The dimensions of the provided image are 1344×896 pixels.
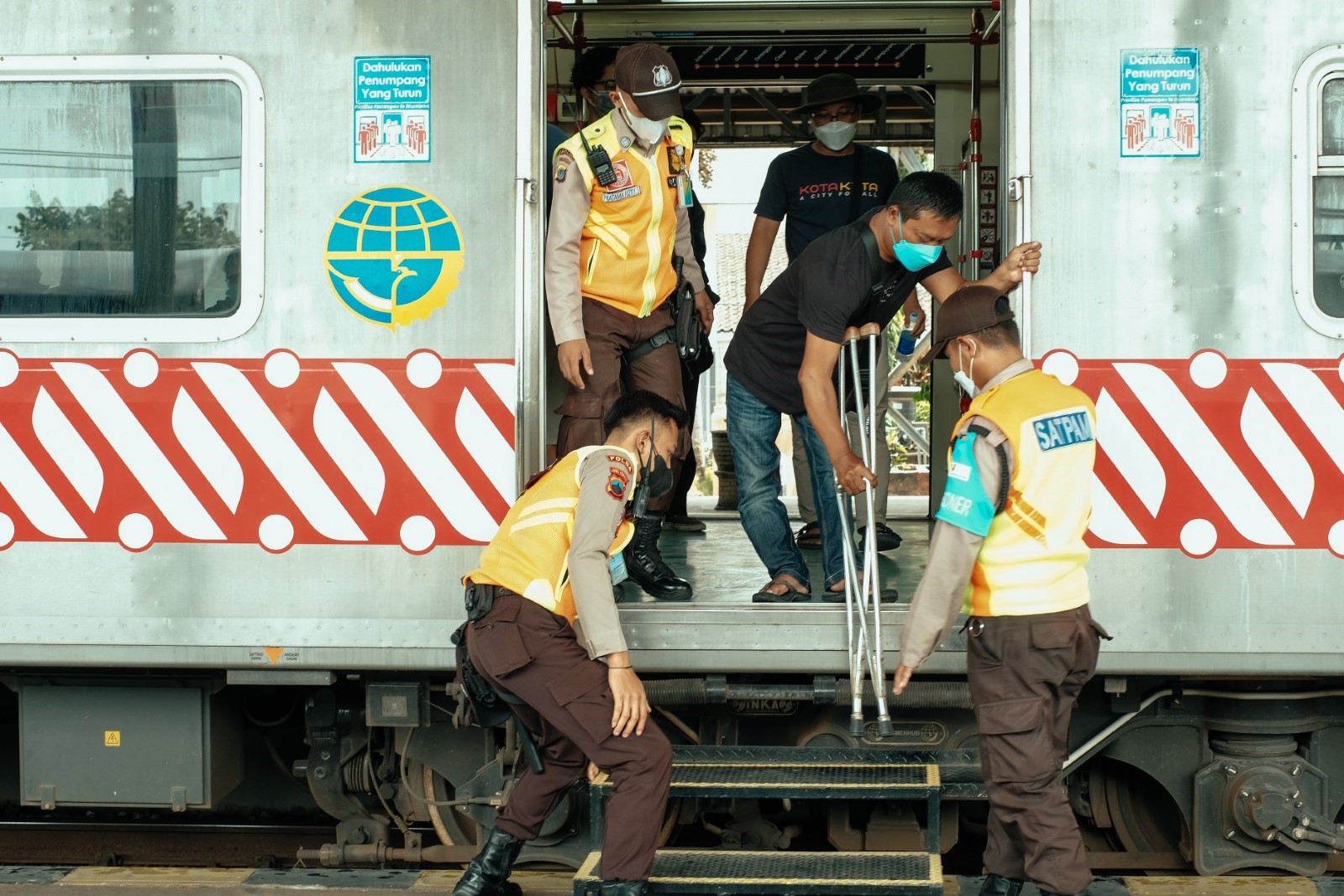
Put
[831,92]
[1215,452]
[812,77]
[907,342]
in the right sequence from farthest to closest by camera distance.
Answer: [907,342] → [812,77] → [831,92] → [1215,452]

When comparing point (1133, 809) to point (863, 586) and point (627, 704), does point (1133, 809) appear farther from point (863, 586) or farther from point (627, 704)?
point (627, 704)

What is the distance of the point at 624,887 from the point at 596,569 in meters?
0.89

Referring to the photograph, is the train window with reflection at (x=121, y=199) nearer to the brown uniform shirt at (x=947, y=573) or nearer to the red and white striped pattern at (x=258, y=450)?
the red and white striped pattern at (x=258, y=450)

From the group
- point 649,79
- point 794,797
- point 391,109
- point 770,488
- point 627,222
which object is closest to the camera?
point 794,797

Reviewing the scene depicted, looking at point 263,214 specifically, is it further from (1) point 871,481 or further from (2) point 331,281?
(1) point 871,481

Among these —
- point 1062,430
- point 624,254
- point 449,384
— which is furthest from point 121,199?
point 1062,430

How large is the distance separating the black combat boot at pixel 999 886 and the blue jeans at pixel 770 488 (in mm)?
1128

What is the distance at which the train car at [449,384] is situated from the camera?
4.01 meters

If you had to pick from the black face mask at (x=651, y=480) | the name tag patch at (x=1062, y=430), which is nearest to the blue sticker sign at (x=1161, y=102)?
the name tag patch at (x=1062, y=430)

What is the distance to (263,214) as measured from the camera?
414cm

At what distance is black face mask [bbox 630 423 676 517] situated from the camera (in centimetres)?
394

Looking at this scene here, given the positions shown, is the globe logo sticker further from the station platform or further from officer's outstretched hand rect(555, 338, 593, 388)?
the station platform

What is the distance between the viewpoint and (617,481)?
368 cm

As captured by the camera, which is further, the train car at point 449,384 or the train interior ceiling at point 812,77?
the train interior ceiling at point 812,77
